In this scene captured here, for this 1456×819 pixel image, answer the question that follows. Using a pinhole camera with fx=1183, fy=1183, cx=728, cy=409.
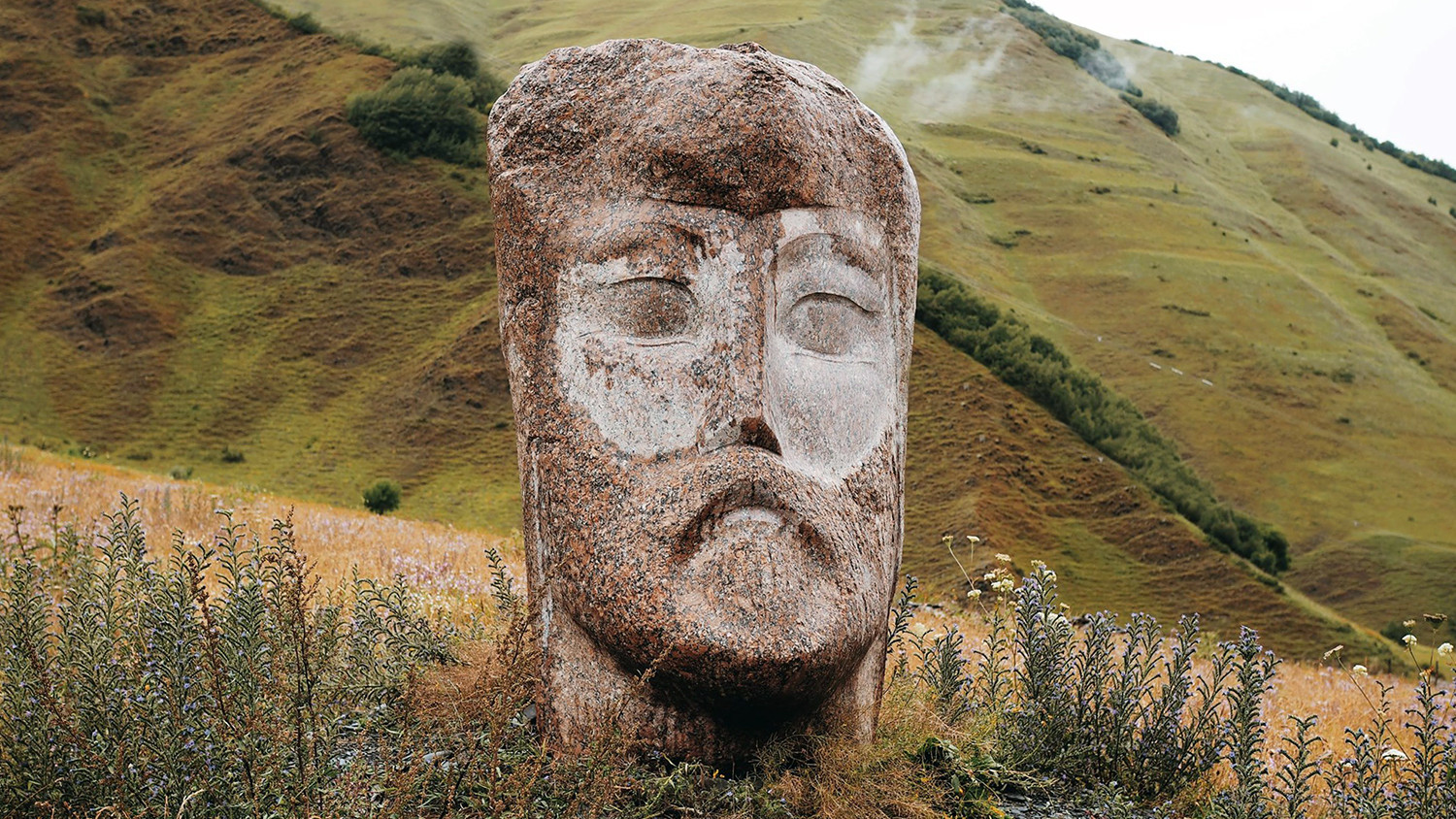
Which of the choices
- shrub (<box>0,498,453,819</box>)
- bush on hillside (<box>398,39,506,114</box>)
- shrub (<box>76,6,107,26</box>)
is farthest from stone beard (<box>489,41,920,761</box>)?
shrub (<box>76,6,107,26</box>)

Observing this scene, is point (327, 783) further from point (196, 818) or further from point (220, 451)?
point (220, 451)

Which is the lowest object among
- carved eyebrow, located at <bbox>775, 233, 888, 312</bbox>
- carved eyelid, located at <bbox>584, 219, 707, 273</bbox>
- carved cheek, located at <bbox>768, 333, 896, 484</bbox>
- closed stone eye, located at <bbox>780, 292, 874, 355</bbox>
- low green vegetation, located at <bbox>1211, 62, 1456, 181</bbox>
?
low green vegetation, located at <bbox>1211, 62, 1456, 181</bbox>

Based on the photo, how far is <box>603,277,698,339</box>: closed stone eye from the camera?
5.75 m

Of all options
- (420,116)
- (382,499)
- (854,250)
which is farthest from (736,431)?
(420,116)

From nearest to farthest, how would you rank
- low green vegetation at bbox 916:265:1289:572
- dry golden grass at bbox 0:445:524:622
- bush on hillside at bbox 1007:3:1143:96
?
dry golden grass at bbox 0:445:524:622, low green vegetation at bbox 916:265:1289:572, bush on hillside at bbox 1007:3:1143:96

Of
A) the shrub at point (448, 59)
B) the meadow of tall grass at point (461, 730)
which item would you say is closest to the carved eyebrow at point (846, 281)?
the meadow of tall grass at point (461, 730)

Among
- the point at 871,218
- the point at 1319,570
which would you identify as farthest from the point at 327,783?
the point at 1319,570

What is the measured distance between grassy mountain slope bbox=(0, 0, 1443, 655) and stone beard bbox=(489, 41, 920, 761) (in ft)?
58.9

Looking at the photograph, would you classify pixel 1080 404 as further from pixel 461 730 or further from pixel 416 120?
pixel 416 120

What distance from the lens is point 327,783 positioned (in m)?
4.61

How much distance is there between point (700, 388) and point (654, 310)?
1.58 ft

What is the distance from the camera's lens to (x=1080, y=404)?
33.2m

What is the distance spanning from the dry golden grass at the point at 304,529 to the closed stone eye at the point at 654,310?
428cm

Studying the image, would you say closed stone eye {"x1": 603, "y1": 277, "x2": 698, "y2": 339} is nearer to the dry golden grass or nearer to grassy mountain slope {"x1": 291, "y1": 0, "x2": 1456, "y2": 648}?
the dry golden grass
